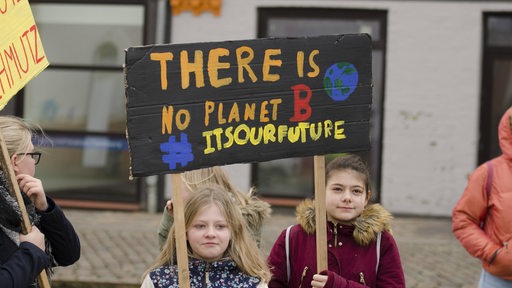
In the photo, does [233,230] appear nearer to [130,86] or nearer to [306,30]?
[130,86]

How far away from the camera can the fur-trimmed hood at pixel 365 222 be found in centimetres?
399

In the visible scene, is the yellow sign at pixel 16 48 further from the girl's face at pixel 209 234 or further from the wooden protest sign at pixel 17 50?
the girl's face at pixel 209 234

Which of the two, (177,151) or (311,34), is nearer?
(177,151)

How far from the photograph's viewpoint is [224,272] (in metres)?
3.71

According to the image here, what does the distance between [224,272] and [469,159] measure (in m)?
8.62

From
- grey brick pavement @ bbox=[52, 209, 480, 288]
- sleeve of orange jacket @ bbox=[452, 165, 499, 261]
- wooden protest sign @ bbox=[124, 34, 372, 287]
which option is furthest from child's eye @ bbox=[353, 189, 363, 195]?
grey brick pavement @ bbox=[52, 209, 480, 288]

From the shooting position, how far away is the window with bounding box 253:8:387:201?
11984mm

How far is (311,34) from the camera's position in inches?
466

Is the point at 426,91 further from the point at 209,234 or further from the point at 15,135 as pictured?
the point at 15,135

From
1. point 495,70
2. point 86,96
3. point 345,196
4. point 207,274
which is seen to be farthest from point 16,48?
point 495,70

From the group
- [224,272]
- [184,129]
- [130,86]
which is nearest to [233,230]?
Result: [224,272]

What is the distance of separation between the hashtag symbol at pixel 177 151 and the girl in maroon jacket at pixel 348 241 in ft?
2.37

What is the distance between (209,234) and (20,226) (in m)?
0.72

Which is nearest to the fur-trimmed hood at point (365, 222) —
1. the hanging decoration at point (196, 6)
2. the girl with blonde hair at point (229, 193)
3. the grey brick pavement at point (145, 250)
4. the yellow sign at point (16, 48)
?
the girl with blonde hair at point (229, 193)
